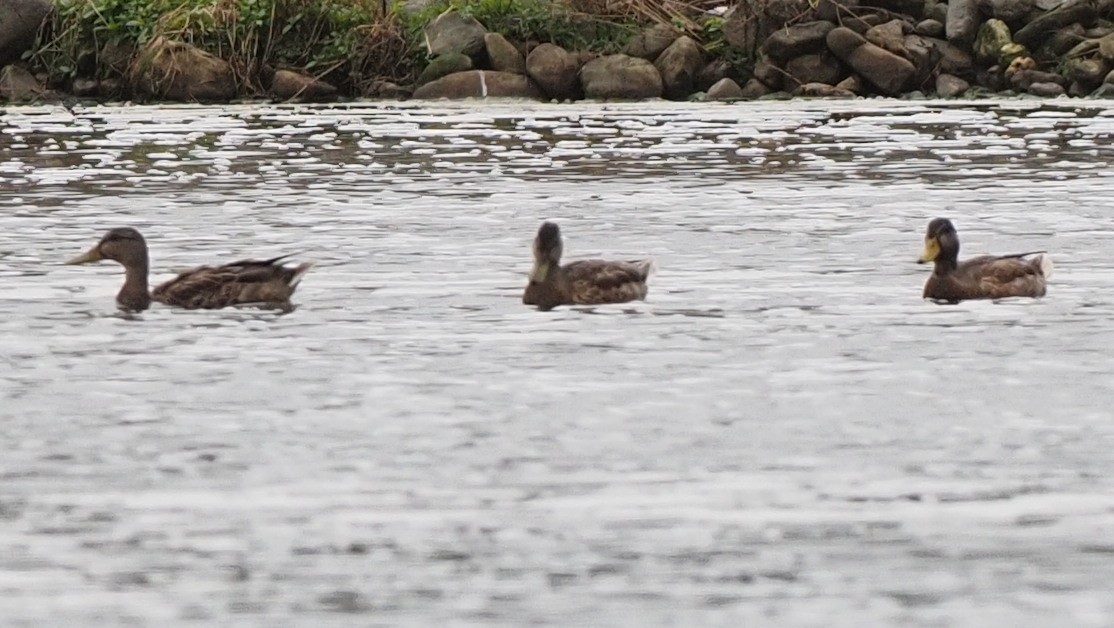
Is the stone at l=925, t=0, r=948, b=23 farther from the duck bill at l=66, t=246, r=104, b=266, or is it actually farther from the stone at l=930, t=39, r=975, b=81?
the duck bill at l=66, t=246, r=104, b=266

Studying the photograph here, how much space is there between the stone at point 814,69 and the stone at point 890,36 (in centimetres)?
55

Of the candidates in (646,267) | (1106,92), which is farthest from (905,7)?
(646,267)

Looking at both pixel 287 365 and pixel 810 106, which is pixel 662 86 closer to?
pixel 810 106

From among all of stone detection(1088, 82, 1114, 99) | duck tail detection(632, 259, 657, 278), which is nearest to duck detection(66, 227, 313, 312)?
duck tail detection(632, 259, 657, 278)

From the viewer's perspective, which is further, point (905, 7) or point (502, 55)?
point (905, 7)

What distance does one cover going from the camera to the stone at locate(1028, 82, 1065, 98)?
30.4 m

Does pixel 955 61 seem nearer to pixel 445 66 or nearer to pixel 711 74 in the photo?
pixel 711 74

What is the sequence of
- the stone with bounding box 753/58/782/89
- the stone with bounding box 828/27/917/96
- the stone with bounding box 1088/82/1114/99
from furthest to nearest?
the stone with bounding box 753/58/782/89
the stone with bounding box 828/27/917/96
the stone with bounding box 1088/82/1114/99

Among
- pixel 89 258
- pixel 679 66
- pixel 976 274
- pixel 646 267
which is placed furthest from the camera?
pixel 679 66

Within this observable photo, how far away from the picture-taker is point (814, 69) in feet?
102

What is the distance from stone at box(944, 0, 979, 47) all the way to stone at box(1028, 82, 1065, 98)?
124 centimetres

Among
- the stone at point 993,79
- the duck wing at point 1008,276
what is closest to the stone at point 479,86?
the stone at point 993,79

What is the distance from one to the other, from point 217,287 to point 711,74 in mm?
20516

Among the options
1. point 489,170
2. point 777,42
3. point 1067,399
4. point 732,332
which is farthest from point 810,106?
point 1067,399
